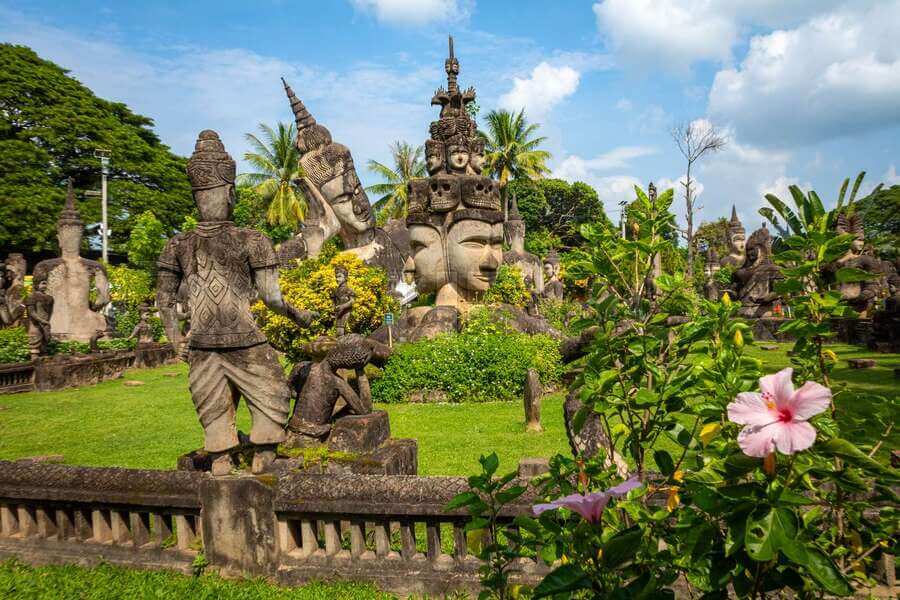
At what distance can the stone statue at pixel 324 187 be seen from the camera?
15.4 meters

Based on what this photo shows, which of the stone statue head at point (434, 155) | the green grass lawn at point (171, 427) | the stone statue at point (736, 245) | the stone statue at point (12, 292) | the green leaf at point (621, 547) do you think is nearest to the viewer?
the green leaf at point (621, 547)

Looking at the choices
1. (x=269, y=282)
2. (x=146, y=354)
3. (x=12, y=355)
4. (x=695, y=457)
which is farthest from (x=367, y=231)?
(x=695, y=457)

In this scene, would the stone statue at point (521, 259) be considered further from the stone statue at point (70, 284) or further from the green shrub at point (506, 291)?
the stone statue at point (70, 284)

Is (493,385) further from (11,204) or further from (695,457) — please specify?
(11,204)

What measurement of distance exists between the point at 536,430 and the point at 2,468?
556 centimetres

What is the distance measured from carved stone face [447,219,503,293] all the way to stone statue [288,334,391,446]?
631cm

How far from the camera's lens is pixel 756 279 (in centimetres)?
2139

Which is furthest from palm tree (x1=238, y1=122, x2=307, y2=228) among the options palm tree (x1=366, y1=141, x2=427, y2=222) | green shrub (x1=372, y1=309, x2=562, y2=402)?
green shrub (x1=372, y1=309, x2=562, y2=402)

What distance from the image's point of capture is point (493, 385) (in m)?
9.57

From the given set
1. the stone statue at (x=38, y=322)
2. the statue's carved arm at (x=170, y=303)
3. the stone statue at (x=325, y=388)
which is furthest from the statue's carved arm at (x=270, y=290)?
the stone statue at (x=38, y=322)

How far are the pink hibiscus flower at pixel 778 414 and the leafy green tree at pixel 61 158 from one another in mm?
39950

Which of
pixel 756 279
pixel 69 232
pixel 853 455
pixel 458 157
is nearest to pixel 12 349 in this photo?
pixel 69 232

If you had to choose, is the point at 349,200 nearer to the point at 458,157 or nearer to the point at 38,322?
the point at 458,157

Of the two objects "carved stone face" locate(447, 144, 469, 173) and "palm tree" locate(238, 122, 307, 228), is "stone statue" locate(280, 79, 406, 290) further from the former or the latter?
"palm tree" locate(238, 122, 307, 228)
